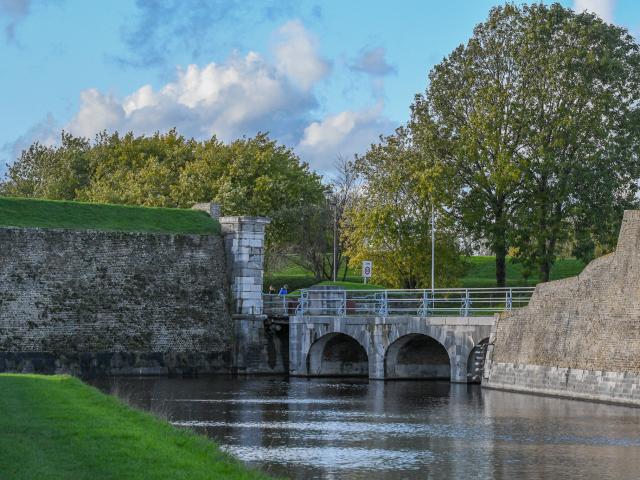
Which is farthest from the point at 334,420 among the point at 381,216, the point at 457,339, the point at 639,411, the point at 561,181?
the point at 381,216

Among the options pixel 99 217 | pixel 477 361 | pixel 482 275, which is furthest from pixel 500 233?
pixel 482 275

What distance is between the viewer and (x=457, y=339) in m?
47.0

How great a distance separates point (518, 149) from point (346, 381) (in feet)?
53.5

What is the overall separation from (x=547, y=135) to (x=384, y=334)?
1482cm

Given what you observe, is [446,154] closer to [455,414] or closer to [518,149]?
[518,149]

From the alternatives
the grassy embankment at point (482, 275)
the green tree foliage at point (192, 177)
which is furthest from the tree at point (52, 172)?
the grassy embankment at point (482, 275)

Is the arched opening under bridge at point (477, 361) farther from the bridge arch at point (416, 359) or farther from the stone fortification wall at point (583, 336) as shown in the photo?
the bridge arch at point (416, 359)

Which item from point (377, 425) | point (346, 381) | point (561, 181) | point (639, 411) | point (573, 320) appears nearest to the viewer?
A: point (377, 425)

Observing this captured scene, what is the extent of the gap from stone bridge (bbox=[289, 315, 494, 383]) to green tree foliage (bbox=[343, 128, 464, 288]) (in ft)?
34.1

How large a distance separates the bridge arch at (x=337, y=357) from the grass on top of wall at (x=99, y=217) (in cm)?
756

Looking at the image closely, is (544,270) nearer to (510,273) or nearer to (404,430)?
(510,273)

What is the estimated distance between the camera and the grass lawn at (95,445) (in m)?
17.4

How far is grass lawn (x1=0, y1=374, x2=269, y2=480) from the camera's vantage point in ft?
57.0

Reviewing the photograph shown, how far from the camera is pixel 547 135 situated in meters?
58.8
